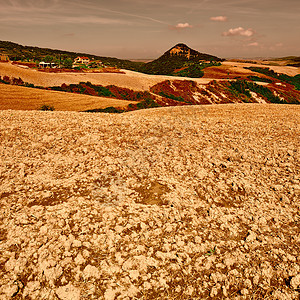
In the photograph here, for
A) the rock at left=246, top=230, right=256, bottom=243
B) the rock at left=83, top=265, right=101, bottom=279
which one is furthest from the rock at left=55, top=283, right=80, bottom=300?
the rock at left=246, top=230, right=256, bottom=243

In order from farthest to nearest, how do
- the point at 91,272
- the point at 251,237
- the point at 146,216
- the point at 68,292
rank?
the point at 146,216 < the point at 251,237 < the point at 91,272 < the point at 68,292

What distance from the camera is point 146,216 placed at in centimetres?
628

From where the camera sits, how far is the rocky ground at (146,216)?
472 cm

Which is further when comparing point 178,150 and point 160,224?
point 178,150

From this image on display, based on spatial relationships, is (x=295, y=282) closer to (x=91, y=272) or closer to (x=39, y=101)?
(x=91, y=272)

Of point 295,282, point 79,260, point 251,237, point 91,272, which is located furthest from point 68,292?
point 295,282

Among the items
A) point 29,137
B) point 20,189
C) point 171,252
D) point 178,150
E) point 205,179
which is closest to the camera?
point 171,252

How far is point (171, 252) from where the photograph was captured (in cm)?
532

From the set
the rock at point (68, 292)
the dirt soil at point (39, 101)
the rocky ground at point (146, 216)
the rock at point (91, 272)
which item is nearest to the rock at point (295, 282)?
the rocky ground at point (146, 216)

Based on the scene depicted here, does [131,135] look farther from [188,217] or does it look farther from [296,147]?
[296,147]

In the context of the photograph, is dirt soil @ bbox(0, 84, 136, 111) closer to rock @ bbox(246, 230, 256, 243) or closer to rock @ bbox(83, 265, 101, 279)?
rock @ bbox(83, 265, 101, 279)

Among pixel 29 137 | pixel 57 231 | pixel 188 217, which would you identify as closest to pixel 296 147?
pixel 188 217

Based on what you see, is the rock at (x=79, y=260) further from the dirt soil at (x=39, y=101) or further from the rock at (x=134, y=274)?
the dirt soil at (x=39, y=101)

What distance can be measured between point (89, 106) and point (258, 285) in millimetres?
32300
